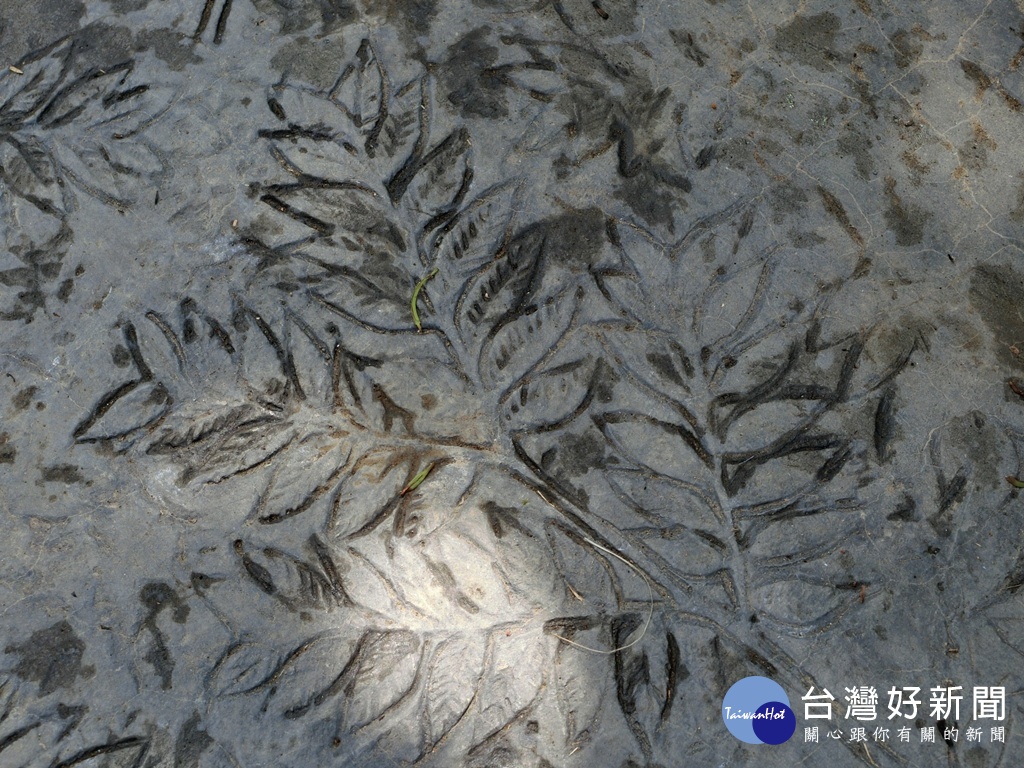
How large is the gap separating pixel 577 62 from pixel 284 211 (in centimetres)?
66

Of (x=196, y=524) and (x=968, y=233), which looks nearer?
(x=196, y=524)

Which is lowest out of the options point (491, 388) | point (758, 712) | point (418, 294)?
point (758, 712)

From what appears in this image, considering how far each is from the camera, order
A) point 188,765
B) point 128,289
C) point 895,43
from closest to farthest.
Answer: point 188,765
point 128,289
point 895,43

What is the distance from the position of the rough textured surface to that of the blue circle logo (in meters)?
0.02

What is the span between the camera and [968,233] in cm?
168

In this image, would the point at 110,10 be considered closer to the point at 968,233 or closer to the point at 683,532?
the point at 683,532

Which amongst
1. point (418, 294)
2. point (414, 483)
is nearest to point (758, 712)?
point (414, 483)

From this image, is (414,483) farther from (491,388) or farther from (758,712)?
(758,712)

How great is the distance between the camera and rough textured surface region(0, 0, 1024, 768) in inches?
60.5

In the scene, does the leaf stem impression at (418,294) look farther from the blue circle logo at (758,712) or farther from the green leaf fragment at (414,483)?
the blue circle logo at (758,712)

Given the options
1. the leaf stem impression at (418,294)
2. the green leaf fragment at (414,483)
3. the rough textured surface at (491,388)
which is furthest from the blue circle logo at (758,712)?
the leaf stem impression at (418,294)

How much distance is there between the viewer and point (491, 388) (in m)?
1.61

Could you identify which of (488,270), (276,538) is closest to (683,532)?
(488,270)

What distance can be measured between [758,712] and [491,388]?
760 mm
